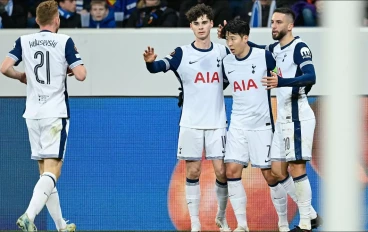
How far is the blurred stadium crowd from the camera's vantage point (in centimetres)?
984

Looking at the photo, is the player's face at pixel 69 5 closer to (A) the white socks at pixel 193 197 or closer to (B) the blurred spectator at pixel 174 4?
(B) the blurred spectator at pixel 174 4

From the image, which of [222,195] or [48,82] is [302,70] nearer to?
[222,195]

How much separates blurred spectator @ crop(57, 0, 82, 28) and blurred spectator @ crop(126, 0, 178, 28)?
0.60 metres

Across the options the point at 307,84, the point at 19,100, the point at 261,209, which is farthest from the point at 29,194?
the point at 307,84

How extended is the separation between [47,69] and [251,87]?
5.90ft

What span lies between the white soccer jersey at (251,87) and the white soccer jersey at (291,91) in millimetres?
131

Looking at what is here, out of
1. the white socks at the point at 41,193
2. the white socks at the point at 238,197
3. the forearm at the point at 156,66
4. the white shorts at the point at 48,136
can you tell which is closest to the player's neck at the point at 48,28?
the white shorts at the point at 48,136

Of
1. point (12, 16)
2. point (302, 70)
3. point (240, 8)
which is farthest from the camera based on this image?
point (240, 8)

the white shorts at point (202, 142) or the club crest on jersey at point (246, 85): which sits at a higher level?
the club crest on jersey at point (246, 85)

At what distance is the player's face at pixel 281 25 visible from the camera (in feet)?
24.9

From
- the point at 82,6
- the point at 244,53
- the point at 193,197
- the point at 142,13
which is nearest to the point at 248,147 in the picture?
the point at 193,197

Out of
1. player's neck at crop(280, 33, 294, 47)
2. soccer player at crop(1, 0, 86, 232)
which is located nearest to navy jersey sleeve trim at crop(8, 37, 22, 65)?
soccer player at crop(1, 0, 86, 232)

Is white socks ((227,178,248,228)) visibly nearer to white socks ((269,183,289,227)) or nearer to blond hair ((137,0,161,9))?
white socks ((269,183,289,227))

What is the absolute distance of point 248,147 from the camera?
7746 millimetres
